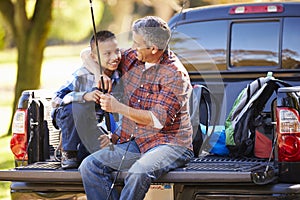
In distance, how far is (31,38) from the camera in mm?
13719

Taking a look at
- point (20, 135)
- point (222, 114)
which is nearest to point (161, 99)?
point (20, 135)

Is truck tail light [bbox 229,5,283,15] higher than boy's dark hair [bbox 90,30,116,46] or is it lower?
higher

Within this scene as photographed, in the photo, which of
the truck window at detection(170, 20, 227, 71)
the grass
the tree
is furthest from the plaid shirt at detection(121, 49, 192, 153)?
the tree

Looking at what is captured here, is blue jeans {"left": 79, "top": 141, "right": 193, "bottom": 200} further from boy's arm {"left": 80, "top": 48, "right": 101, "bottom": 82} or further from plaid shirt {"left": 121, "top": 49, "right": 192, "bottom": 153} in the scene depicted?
boy's arm {"left": 80, "top": 48, "right": 101, "bottom": 82}

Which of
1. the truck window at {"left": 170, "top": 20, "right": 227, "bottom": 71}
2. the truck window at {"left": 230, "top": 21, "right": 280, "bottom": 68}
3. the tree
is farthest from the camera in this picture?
the tree

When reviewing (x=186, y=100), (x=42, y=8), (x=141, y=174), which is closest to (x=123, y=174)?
(x=141, y=174)

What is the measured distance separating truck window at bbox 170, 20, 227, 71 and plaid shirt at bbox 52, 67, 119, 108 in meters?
1.77

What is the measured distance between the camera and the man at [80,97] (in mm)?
5602

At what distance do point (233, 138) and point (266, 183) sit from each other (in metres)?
0.79

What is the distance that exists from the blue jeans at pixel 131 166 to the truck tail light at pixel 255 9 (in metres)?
2.16

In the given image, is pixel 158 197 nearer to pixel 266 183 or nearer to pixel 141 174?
pixel 141 174

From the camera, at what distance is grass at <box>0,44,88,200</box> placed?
1392 cm

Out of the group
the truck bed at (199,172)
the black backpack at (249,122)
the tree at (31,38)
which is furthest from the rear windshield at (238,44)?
the tree at (31,38)

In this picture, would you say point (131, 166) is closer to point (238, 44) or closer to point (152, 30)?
→ point (152, 30)
